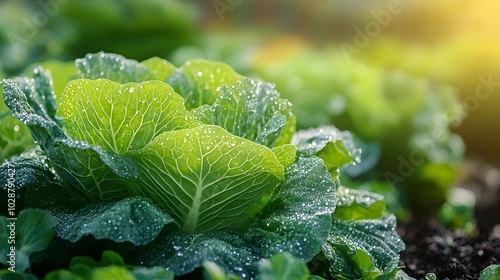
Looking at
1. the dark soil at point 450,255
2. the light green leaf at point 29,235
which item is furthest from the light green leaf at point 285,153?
the dark soil at point 450,255

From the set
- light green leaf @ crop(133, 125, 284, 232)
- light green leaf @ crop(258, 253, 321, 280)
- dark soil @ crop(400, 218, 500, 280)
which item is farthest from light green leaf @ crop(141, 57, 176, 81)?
dark soil @ crop(400, 218, 500, 280)

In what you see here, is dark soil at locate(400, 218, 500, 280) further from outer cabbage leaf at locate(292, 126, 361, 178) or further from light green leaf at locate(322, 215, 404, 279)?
outer cabbage leaf at locate(292, 126, 361, 178)

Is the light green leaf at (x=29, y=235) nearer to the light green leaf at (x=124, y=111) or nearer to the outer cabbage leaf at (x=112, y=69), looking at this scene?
the light green leaf at (x=124, y=111)

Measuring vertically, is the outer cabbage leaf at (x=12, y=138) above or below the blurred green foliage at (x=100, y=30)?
below

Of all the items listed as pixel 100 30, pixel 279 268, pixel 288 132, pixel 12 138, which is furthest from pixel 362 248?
pixel 100 30

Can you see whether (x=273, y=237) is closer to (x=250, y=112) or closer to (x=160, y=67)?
(x=250, y=112)

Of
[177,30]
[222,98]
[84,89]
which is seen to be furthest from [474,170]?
[84,89]

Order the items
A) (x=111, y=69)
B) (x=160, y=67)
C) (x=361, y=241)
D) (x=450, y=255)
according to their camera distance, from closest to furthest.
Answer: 1. (x=361, y=241)
2. (x=111, y=69)
3. (x=160, y=67)
4. (x=450, y=255)
